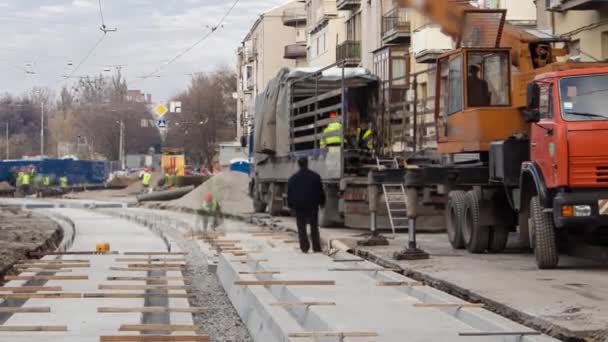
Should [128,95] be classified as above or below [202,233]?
above

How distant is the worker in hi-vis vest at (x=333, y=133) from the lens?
25.4 m

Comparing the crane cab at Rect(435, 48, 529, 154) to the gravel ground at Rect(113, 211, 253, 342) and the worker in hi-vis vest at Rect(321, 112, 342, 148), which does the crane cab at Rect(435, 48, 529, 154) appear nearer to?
the gravel ground at Rect(113, 211, 253, 342)

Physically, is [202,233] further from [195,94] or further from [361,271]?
[195,94]

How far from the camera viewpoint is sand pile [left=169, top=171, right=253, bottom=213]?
44.5 m

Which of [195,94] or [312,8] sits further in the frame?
[195,94]

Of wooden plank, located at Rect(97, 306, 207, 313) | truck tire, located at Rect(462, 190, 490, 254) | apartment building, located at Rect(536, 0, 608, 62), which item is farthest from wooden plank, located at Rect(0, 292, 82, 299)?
apartment building, located at Rect(536, 0, 608, 62)

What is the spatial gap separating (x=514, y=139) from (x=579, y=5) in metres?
8.94

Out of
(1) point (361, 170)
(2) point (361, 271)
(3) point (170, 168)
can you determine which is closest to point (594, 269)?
(2) point (361, 271)

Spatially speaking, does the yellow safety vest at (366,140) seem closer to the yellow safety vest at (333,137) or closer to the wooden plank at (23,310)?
Answer: the yellow safety vest at (333,137)

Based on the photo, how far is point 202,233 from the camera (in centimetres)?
2711

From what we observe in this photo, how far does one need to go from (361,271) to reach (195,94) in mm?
95379

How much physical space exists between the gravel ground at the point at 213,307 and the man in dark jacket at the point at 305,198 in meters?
1.72

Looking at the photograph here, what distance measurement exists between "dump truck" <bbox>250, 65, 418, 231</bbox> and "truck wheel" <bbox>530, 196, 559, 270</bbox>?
4.88m

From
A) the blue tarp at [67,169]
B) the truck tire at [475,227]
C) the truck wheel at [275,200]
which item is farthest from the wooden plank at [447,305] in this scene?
the blue tarp at [67,169]
